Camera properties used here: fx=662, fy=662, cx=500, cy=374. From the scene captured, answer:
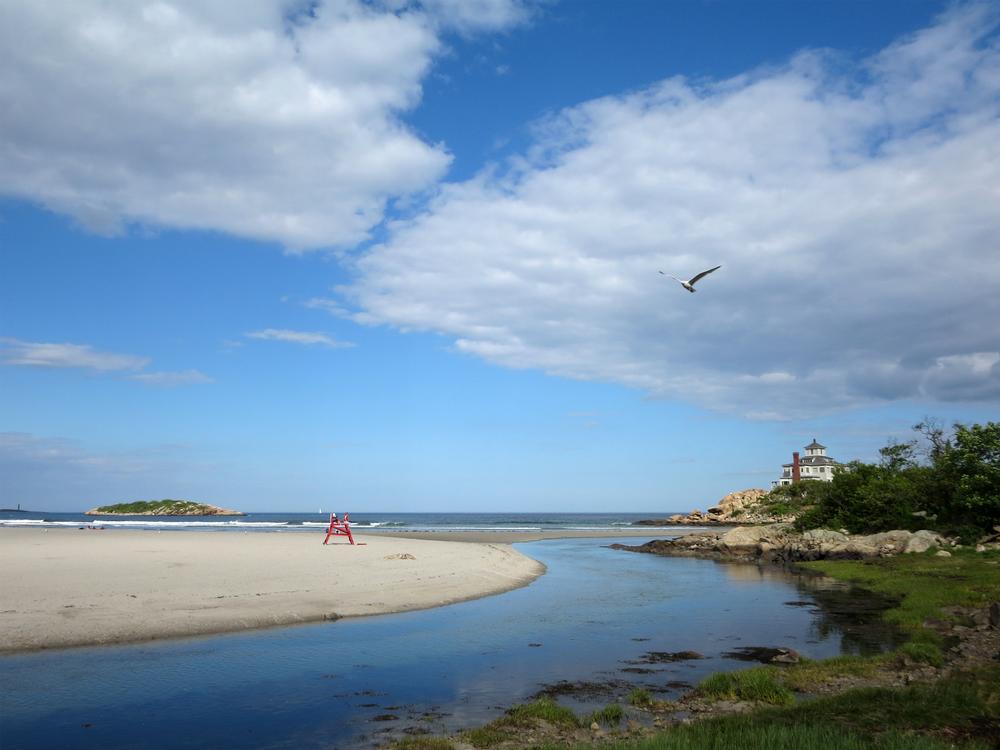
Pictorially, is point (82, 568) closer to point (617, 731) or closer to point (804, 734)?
point (617, 731)

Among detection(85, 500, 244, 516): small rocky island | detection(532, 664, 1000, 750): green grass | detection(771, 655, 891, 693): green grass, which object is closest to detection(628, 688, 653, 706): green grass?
detection(532, 664, 1000, 750): green grass

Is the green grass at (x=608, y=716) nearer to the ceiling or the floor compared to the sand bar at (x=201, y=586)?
nearer to the floor

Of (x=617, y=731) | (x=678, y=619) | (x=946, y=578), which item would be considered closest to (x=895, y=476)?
(x=946, y=578)

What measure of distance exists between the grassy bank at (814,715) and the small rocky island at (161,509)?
7429 inches

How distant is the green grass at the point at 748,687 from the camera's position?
44.1ft

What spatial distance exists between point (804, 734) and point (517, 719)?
16.7ft

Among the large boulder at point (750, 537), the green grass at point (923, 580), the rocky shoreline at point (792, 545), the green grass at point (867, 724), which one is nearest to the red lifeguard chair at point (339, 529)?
the rocky shoreline at point (792, 545)

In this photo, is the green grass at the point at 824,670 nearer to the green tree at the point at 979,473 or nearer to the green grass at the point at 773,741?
the green grass at the point at 773,741

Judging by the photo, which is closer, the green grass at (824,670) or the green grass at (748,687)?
the green grass at (748,687)

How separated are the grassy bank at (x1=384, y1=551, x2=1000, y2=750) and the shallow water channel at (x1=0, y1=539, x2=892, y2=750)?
1.21 meters

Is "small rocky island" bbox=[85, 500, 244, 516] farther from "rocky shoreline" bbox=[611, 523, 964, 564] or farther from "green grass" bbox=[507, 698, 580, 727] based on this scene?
"green grass" bbox=[507, 698, 580, 727]

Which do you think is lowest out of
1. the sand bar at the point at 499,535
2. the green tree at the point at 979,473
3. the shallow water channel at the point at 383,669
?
the sand bar at the point at 499,535

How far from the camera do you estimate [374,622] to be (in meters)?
22.8

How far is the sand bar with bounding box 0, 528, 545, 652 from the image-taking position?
18969 millimetres
